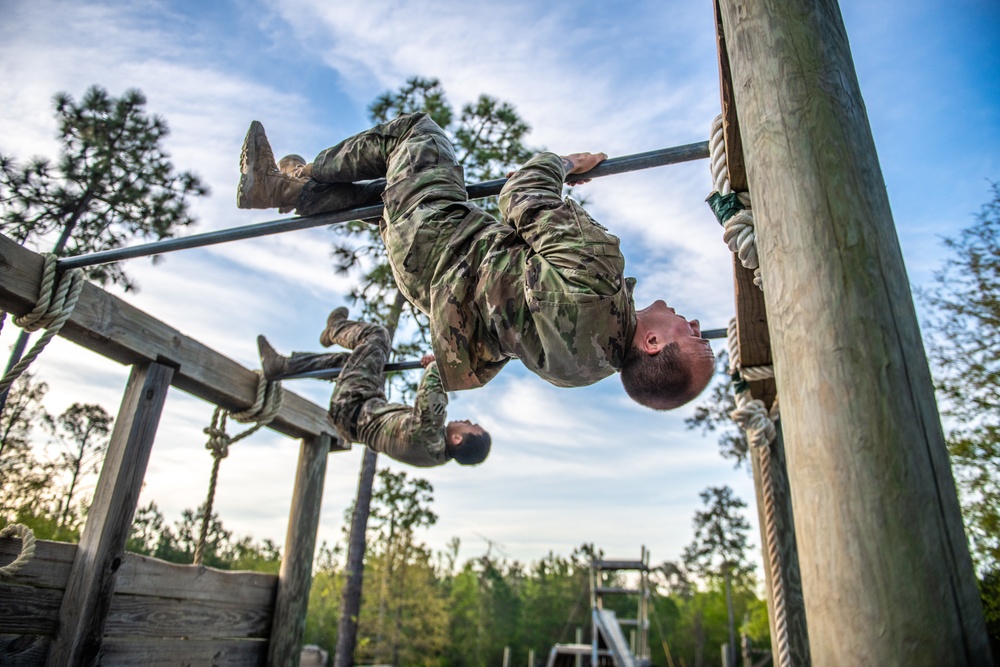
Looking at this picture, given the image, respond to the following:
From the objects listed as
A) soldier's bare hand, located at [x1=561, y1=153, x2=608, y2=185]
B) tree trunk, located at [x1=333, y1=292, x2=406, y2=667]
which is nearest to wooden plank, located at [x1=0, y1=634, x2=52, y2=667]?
soldier's bare hand, located at [x1=561, y1=153, x2=608, y2=185]

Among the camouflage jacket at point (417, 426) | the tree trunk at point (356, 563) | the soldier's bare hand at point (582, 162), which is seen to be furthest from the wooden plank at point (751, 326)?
the tree trunk at point (356, 563)

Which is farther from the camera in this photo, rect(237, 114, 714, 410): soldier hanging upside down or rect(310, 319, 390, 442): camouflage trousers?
rect(310, 319, 390, 442): camouflage trousers

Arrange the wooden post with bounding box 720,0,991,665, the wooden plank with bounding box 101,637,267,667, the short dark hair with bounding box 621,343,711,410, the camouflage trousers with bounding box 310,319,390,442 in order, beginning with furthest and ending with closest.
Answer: the camouflage trousers with bounding box 310,319,390,442 < the wooden plank with bounding box 101,637,267,667 < the short dark hair with bounding box 621,343,711,410 < the wooden post with bounding box 720,0,991,665

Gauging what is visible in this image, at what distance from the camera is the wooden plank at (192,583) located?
2705 mm

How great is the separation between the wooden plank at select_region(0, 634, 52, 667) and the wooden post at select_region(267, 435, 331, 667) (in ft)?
4.03

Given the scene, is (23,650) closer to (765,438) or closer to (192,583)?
(192,583)

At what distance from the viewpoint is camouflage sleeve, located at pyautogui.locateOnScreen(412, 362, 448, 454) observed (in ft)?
10.5

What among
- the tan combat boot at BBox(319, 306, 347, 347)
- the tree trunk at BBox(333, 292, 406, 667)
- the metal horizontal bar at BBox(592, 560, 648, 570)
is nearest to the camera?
the tan combat boot at BBox(319, 306, 347, 347)

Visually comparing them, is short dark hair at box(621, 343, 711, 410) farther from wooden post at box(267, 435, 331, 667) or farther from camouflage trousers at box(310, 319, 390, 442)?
wooden post at box(267, 435, 331, 667)

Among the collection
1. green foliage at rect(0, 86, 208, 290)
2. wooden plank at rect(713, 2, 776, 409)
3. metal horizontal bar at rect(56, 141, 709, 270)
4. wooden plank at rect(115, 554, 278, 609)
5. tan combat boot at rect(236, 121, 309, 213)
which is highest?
green foliage at rect(0, 86, 208, 290)

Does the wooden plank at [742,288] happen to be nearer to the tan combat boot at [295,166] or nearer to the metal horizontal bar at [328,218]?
the metal horizontal bar at [328,218]

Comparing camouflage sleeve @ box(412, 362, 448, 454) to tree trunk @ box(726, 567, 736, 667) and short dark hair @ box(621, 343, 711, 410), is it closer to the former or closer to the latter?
short dark hair @ box(621, 343, 711, 410)

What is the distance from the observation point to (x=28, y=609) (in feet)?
7.68

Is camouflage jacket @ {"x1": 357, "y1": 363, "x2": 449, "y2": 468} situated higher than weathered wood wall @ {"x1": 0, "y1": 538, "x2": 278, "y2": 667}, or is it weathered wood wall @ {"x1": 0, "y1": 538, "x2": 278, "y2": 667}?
camouflage jacket @ {"x1": 357, "y1": 363, "x2": 449, "y2": 468}
